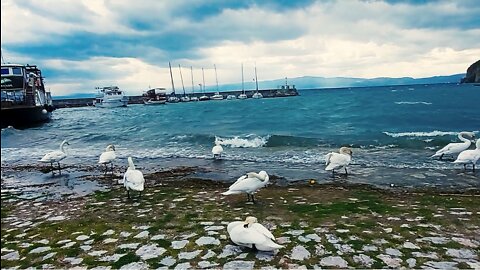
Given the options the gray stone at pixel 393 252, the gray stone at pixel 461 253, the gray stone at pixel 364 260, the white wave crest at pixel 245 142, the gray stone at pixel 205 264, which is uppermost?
the gray stone at pixel 205 264

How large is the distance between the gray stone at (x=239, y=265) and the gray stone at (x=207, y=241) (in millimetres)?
827

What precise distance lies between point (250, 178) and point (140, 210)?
262 centimetres

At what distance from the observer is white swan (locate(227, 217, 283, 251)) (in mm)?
5469

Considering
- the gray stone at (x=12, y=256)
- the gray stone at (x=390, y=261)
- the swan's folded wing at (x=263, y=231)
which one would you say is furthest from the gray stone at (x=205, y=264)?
the gray stone at (x=12, y=256)

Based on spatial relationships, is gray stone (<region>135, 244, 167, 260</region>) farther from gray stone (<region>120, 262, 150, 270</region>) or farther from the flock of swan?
the flock of swan

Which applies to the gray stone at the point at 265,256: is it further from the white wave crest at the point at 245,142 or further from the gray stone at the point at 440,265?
the white wave crest at the point at 245,142

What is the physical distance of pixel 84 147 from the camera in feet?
80.2

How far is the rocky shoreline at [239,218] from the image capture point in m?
5.36

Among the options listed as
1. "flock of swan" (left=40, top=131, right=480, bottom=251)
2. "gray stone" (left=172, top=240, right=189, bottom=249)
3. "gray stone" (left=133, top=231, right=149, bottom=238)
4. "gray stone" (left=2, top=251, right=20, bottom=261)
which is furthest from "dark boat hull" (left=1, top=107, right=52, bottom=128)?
"gray stone" (left=172, top=240, right=189, bottom=249)

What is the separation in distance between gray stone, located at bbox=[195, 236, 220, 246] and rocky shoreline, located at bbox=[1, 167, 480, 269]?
0.02 m

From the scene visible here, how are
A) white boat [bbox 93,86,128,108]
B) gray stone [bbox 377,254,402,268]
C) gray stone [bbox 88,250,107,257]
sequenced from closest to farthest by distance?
gray stone [bbox 377,254,402,268], gray stone [bbox 88,250,107,257], white boat [bbox 93,86,128,108]

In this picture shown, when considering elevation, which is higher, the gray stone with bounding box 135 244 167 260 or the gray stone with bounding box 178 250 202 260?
the gray stone with bounding box 135 244 167 260

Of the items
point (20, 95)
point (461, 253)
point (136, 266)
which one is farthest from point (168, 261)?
point (20, 95)

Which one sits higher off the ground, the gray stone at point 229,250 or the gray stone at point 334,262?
the gray stone at point 229,250
